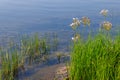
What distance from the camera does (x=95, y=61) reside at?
7.15 metres

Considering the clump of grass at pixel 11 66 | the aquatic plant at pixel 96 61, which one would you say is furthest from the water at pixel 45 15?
the aquatic plant at pixel 96 61

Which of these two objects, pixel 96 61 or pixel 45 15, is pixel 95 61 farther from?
pixel 45 15

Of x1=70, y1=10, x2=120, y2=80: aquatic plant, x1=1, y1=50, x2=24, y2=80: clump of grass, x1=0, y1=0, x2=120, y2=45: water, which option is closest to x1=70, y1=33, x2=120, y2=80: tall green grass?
x1=70, y1=10, x2=120, y2=80: aquatic plant

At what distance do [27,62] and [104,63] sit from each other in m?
4.24

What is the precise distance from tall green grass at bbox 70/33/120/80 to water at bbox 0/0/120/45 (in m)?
7.31

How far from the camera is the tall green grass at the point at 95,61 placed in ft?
22.1

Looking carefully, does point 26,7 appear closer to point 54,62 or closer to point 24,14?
point 24,14

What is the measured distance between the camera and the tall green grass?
6.73 m

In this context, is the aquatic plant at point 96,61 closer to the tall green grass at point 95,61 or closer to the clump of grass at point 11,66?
the tall green grass at point 95,61

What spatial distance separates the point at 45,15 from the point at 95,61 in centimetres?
1317

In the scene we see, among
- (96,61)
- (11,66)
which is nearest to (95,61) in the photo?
(96,61)

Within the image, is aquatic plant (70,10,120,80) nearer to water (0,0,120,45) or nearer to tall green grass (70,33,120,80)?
tall green grass (70,33,120,80)

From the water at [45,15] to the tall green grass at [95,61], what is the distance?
7314mm

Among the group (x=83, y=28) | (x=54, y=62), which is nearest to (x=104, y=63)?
(x=54, y=62)
